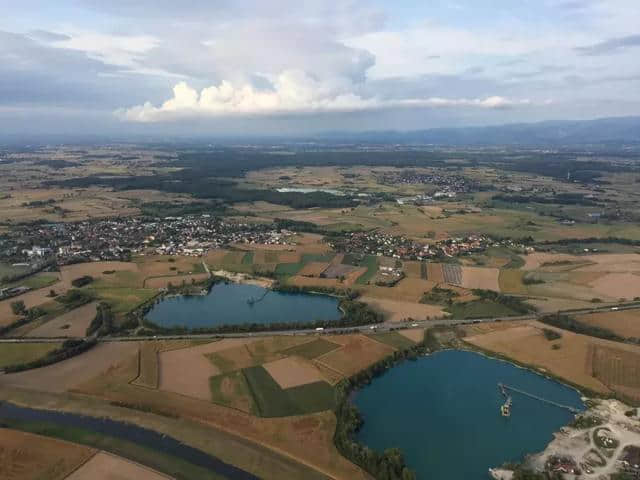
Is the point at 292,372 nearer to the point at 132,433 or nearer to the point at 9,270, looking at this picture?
the point at 132,433

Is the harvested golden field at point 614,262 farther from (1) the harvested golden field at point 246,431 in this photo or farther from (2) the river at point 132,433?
(2) the river at point 132,433

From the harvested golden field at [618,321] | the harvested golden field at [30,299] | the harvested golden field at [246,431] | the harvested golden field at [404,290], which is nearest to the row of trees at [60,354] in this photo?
the harvested golden field at [246,431]

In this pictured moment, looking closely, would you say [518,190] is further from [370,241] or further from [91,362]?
[91,362]

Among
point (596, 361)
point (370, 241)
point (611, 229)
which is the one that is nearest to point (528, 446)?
point (596, 361)

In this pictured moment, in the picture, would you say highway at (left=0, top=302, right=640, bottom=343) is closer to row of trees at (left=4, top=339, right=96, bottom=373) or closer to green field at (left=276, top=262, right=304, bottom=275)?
row of trees at (left=4, top=339, right=96, bottom=373)

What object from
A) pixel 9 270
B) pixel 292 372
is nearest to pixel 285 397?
pixel 292 372

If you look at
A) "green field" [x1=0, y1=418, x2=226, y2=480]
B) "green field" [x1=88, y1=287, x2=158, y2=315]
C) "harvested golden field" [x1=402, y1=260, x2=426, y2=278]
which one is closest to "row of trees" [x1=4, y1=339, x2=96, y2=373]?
"green field" [x1=0, y1=418, x2=226, y2=480]
